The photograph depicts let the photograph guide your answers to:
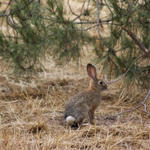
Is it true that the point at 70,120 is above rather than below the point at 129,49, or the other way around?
below

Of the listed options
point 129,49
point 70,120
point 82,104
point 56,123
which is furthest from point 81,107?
point 129,49

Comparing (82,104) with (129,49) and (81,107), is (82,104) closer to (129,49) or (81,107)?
(81,107)

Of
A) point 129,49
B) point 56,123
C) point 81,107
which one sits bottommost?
point 56,123

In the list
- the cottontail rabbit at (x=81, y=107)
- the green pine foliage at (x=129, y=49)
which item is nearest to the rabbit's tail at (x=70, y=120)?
the cottontail rabbit at (x=81, y=107)

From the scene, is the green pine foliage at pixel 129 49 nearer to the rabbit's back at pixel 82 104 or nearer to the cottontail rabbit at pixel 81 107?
the cottontail rabbit at pixel 81 107

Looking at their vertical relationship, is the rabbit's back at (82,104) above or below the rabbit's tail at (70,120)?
above

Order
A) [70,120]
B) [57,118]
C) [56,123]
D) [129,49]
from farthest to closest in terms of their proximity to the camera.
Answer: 1. [129,49]
2. [57,118]
3. [56,123]
4. [70,120]

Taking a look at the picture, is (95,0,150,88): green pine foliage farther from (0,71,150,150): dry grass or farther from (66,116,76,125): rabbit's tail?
(66,116,76,125): rabbit's tail

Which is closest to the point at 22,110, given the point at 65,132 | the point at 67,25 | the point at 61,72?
the point at 65,132

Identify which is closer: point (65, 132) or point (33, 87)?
point (65, 132)

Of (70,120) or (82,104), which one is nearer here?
(70,120)

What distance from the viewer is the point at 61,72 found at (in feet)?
20.6

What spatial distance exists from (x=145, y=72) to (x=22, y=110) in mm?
1754

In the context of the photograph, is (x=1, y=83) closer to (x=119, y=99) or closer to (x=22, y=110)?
(x=22, y=110)
